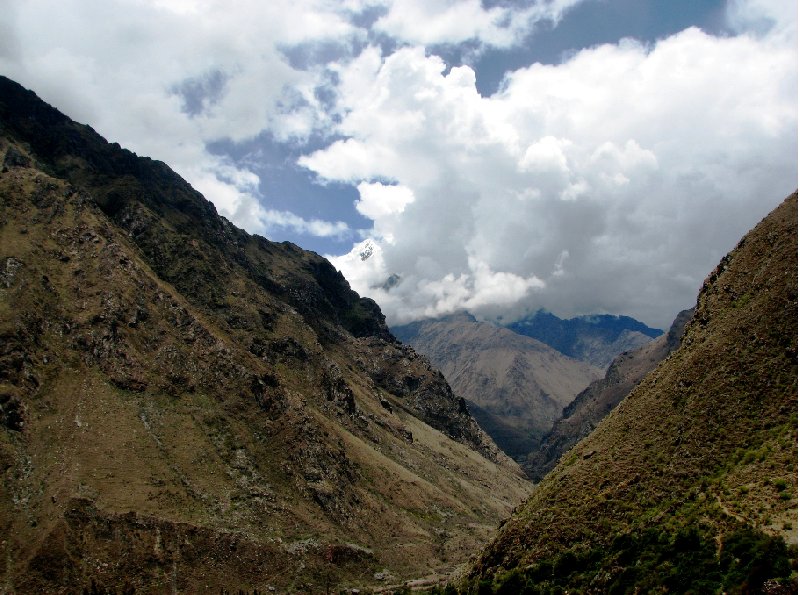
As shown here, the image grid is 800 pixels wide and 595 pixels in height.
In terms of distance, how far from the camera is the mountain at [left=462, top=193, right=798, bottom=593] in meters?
42.1

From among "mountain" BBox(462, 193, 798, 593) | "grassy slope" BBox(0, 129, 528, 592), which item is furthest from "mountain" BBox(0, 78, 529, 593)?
"mountain" BBox(462, 193, 798, 593)

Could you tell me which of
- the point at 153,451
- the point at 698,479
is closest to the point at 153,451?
the point at 153,451

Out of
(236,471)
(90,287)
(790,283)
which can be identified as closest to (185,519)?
(236,471)

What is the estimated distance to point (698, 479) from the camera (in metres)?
51.8

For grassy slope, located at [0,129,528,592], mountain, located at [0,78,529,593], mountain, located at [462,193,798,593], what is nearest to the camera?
mountain, located at [462,193,798,593]

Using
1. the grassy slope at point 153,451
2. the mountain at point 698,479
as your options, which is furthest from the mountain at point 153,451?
the mountain at point 698,479

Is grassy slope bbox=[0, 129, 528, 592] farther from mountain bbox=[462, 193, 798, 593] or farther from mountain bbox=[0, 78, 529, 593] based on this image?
mountain bbox=[462, 193, 798, 593]

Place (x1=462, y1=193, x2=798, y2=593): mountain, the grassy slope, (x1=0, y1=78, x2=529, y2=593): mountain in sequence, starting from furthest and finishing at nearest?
1. the grassy slope
2. (x1=0, y1=78, x2=529, y2=593): mountain
3. (x1=462, y1=193, x2=798, y2=593): mountain

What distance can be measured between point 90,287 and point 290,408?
210ft

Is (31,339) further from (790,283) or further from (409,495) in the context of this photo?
(790,283)

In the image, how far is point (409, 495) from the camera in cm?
17800

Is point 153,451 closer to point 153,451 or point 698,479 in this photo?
point 153,451

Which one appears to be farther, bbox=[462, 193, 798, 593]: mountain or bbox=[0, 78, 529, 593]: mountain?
bbox=[0, 78, 529, 593]: mountain

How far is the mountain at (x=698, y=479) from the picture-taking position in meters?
42.1
